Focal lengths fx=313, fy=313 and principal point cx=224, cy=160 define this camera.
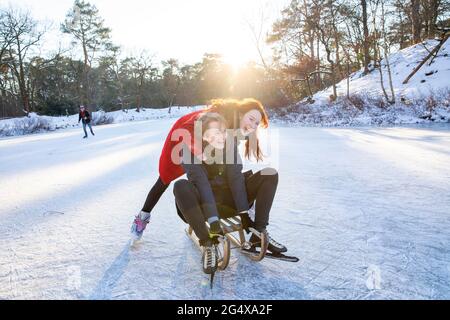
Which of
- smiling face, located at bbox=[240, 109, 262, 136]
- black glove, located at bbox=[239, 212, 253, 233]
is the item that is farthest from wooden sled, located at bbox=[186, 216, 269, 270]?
smiling face, located at bbox=[240, 109, 262, 136]

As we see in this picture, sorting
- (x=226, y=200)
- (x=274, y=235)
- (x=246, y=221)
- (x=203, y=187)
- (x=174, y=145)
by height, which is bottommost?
(x=274, y=235)

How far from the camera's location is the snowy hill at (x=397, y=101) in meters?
11.1

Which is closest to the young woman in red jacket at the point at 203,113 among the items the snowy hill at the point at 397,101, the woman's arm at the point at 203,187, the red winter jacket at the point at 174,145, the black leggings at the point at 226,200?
the red winter jacket at the point at 174,145

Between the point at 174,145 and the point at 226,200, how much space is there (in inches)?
19.7

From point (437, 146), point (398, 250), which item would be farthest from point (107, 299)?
point (437, 146)

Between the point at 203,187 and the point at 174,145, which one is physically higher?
the point at 174,145

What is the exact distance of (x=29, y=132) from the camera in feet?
56.3

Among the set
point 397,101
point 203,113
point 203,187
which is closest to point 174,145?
point 203,113

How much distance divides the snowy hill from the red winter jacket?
36.0 ft

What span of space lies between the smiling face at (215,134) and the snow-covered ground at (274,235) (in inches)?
29.5

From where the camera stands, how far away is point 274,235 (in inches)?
91.5

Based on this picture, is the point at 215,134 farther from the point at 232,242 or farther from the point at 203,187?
the point at 232,242

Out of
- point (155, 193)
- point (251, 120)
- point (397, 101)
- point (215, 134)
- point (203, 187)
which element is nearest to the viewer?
point (203, 187)
